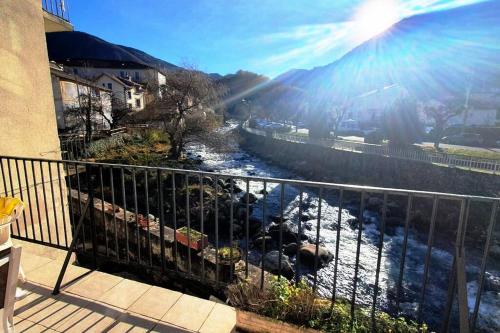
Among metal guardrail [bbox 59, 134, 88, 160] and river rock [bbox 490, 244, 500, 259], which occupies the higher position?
metal guardrail [bbox 59, 134, 88, 160]

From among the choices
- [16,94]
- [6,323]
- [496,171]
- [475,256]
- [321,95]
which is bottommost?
[475,256]

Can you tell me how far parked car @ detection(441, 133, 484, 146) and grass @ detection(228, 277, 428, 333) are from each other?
26.2m

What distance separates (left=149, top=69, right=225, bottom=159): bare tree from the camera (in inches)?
766

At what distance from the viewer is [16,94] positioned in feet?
11.1

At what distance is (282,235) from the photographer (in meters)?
3.85

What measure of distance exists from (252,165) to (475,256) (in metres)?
16.2

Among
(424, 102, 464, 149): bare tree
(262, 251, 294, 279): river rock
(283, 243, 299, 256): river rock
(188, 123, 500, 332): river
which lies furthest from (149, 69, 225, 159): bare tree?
(424, 102, 464, 149): bare tree

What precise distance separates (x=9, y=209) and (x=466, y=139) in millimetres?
29166

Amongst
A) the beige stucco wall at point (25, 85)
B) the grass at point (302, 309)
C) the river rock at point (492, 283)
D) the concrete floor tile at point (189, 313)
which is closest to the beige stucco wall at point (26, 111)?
the beige stucco wall at point (25, 85)

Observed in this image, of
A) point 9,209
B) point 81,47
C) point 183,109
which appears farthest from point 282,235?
point 81,47

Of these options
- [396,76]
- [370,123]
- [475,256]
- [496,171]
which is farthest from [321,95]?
[475,256]

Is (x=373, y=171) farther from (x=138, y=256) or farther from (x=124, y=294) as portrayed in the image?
(x=124, y=294)

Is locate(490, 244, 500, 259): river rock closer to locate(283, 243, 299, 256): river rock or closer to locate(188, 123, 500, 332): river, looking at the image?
locate(188, 123, 500, 332): river

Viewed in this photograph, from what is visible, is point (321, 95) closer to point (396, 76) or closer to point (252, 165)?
point (252, 165)
